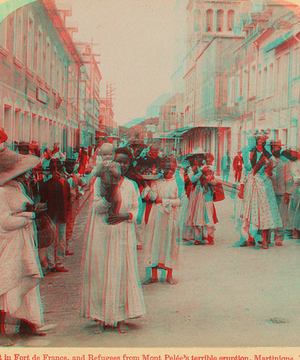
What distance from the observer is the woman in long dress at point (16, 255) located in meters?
3.06

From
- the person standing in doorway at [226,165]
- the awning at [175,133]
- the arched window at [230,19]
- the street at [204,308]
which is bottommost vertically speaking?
the street at [204,308]

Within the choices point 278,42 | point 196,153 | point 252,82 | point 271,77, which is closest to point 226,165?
point 196,153

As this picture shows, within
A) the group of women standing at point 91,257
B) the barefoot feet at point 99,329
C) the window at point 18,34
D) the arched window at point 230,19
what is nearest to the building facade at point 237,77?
the arched window at point 230,19

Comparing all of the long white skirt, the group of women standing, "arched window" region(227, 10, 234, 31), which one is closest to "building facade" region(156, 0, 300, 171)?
"arched window" region(227, 10, 234, 31)

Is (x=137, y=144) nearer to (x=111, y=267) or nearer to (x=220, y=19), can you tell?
(x=220, y=19)

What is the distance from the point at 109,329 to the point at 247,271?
7.19 feet

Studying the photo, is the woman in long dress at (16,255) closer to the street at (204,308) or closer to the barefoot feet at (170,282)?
the street at (204,308)

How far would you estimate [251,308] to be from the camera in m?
3.78

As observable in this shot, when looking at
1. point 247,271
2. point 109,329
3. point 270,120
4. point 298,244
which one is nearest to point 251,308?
point 247,271

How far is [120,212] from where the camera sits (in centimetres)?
322

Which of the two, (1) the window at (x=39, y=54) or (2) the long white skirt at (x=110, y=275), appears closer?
(2) the long white skirt at (x=110, y=275)

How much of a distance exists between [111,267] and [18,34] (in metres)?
2.89

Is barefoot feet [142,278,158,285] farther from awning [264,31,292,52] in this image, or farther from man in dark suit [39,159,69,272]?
awning [264,31,292,52]

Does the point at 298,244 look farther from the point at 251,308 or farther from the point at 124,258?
the point at 124,258
